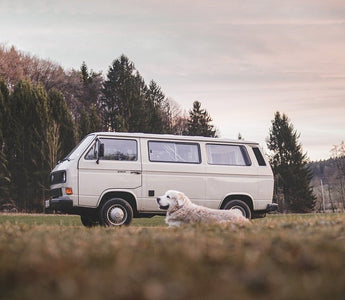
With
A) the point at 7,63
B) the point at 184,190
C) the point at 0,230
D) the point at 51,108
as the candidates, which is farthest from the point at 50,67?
the point at 0,230

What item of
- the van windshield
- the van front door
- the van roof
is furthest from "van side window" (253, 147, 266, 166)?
the van windshield

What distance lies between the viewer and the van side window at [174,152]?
1297 cm

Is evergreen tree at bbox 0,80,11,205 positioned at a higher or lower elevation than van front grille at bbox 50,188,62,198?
higher

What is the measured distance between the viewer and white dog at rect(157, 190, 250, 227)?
1022 centimetres

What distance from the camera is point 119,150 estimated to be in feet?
41.3

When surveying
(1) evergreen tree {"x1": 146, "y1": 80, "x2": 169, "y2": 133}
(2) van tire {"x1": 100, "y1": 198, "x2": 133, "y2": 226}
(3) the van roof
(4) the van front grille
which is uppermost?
(1) evergreen tree {"x1": 146, "y1": 80, "x2": 169, "y2": 133}

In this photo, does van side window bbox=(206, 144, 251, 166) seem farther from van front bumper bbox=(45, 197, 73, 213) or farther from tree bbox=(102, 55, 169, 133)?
tree bbox=(102, 55, 169, 133)

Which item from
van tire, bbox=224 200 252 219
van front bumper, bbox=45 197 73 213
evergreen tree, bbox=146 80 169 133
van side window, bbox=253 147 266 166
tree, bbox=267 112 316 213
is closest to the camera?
van front bumper, bbox=45 197 73 213

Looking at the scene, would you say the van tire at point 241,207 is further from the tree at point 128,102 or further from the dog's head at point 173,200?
the tree at point 128,102

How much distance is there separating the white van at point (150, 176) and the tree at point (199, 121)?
140ft

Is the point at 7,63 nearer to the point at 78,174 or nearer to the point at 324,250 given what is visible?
the point at 78,174

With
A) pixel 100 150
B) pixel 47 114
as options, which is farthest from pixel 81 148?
pixel 47 114

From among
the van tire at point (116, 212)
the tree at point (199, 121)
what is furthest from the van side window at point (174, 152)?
the tree at point (199, 121)

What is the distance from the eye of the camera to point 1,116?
2950 centimetres
